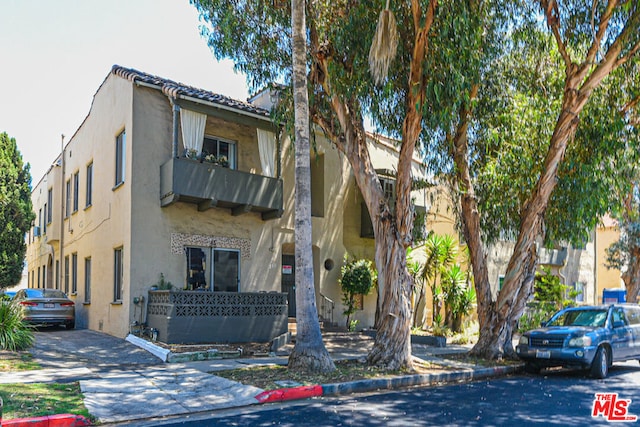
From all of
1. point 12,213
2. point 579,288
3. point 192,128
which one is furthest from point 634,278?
point 12,213

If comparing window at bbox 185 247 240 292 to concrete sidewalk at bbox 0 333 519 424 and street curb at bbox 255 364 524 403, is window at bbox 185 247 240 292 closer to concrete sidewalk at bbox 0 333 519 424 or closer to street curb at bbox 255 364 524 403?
concrete sidewalk at bbox 0 333 519 424

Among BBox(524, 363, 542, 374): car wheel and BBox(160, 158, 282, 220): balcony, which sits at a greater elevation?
BBox(160, 158, 282, 220): balcony

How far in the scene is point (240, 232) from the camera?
17.9 m

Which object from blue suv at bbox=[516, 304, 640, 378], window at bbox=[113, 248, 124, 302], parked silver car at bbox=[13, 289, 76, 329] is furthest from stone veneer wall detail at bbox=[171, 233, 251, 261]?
blue suv at bbox=[516, 304, 640, 378]

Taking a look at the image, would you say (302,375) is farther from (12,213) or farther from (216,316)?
(12,213)

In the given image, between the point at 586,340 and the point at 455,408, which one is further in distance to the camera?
the point at 586,340

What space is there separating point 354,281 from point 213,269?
5.20 meters

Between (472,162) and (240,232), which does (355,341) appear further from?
(472,162)

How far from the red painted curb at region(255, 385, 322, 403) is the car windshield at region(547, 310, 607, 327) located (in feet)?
23.3

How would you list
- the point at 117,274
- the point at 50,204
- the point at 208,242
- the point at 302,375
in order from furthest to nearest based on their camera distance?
1. the point at 50,204
2. the point at 208,242
3. the point at 117,274
4. the point at 302,375

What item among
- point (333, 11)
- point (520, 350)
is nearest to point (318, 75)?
point (333, 11)

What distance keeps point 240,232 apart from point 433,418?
1095 centimetres

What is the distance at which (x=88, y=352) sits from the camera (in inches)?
543

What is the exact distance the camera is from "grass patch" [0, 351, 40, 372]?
36.8 feet
